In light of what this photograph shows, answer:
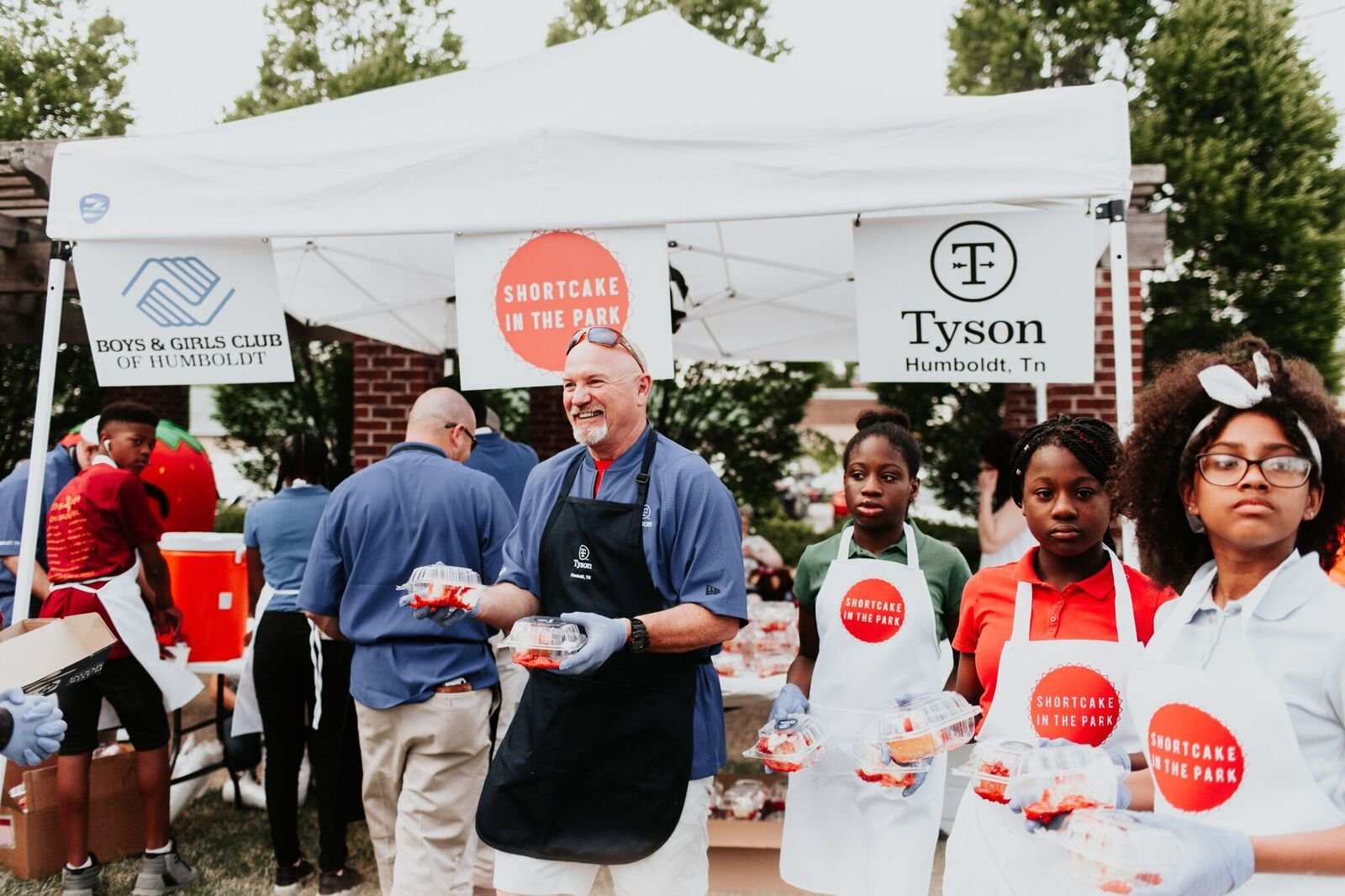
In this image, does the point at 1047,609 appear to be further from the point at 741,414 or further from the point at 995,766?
the point at 741,414

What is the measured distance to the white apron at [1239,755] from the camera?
130 cm

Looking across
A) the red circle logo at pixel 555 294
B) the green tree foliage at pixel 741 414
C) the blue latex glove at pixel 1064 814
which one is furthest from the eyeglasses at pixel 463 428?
the green tree foliage at pixel 741 414

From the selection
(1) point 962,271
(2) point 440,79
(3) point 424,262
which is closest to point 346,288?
(3) point 424,262

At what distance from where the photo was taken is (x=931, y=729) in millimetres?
2154

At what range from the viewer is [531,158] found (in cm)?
322

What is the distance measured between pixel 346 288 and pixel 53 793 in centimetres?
284

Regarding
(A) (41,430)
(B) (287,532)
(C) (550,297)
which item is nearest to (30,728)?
(A) (41,430)

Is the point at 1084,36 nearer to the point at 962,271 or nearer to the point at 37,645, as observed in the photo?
the point at 962,271

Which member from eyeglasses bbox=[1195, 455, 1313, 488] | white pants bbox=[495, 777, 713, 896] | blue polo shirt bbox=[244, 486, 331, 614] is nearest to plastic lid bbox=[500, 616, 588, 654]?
white pants bbox=[495, 777, 713, 896]

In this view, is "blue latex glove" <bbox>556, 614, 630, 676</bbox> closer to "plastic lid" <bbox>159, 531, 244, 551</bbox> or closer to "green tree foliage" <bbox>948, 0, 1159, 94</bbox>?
"plastic lid" <bbox>159, 531, 244, 551</bbox>

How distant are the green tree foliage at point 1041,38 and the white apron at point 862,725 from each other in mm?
10933

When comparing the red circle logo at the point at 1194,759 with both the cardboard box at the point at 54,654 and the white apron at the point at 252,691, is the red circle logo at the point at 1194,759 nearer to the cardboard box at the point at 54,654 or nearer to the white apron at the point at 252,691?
the cardboard box at the point at 54,654

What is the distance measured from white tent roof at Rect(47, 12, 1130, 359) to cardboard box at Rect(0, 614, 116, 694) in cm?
139

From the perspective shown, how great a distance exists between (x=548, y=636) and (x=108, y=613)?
2.41 m
